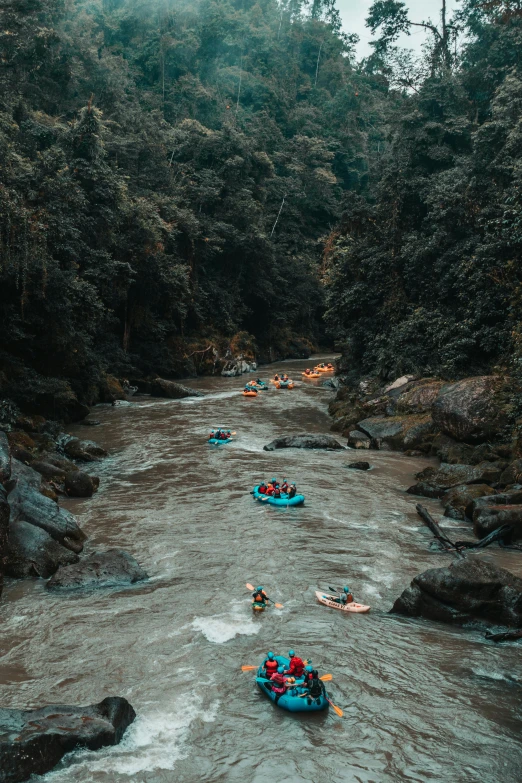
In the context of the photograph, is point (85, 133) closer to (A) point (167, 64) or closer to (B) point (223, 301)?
(B) point (223, 301)

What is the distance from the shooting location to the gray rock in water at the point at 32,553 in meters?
10.4

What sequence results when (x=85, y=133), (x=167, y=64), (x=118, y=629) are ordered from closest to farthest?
(x=118, y=629) < (x=85, y=133) < (x=167, y=64)

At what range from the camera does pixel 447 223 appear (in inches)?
912

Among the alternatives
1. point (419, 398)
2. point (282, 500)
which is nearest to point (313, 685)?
point (282, 500)

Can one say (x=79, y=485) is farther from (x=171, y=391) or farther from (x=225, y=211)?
(x=225, y=211)

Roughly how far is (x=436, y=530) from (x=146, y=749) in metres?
7.44

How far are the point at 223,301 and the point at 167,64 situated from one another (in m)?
33.6

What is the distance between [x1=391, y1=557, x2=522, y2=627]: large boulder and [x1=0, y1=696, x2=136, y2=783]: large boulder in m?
4.61

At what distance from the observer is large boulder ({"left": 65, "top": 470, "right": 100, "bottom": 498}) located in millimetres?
14562

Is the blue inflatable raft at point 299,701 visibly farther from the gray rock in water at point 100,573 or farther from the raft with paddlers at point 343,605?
the gray rock in water at point 100,573

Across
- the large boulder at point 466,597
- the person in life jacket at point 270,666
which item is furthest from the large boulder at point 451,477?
the person in life jacket at point 270,666

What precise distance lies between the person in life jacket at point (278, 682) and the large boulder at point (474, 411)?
36.0 ft

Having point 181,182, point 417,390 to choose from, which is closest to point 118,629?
point 417,390

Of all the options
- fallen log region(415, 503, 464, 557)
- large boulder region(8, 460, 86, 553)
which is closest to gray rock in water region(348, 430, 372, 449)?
fallen log region(415, 503, 464, 557)
